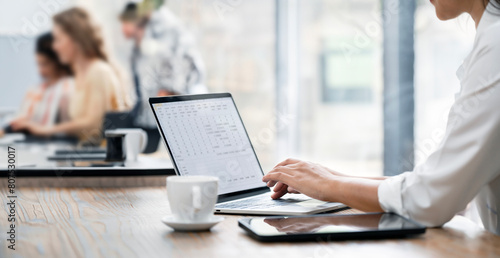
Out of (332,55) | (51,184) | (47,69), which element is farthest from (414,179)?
(47,69)

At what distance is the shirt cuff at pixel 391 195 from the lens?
110 cm

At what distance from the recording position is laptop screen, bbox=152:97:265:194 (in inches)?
53.5

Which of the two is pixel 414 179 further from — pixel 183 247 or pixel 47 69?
pixel 47 69

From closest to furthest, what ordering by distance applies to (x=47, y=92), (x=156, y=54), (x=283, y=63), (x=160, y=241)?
1. (x=160, y=241)
2. (x=156, y=54)
3. (x=47, y=92)
4. (x=283, y=63)

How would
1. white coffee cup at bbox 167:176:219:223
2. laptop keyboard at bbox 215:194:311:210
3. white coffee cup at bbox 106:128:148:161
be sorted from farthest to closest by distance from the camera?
white coffee cup at bbox 106:128:148:161, laptop keyboard at bbox 215:194:311:210, white coffee cup at bbox 167:176:219:223

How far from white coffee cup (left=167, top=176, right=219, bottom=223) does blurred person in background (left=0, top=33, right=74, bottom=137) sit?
424 cm

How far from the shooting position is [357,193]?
1.16 meters

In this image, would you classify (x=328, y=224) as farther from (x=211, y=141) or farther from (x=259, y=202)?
(x=211, y=141)

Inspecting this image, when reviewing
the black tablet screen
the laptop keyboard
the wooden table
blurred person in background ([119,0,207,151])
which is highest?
blurred person in background ([119,0,207,151])

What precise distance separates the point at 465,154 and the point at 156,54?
4.19 metres

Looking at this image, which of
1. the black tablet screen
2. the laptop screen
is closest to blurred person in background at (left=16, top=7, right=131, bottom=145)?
the laptop screen

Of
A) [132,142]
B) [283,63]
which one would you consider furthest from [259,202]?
[283,63]

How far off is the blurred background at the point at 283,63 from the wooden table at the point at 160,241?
321 centimetres

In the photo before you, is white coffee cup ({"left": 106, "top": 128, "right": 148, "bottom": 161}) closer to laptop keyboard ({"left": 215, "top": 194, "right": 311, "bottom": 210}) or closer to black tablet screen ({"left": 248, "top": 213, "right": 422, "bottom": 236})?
laptop keyboard ({"left": 215, "top": 194, "right": 311, "bottom": 210})
